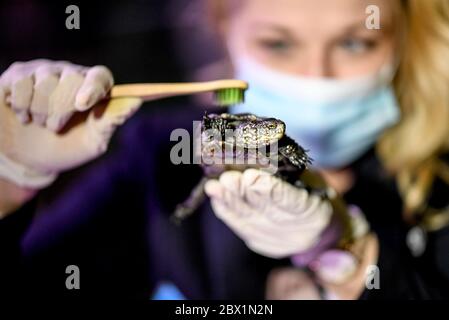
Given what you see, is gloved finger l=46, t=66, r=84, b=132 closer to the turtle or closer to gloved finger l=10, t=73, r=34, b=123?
gloved finger l=10, t=73, r=34, b=123

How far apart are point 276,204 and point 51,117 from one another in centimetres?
27

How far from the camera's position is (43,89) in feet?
1.89

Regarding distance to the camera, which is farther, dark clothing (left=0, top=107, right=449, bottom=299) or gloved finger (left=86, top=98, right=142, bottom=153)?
dark clothing (left=0, top=107, right=449, bottom=299)

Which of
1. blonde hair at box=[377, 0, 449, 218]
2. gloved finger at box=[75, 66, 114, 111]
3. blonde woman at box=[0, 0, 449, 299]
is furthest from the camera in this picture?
blonde hair at box=[377, 0, 449, 218]

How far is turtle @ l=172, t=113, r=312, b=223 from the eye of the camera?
0.59 meters

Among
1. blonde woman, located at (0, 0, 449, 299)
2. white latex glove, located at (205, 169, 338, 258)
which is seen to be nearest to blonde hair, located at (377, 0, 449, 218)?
blonde woman, located at (0, 0, 449, 299)

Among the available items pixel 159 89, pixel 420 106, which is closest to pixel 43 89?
pixel 159 89

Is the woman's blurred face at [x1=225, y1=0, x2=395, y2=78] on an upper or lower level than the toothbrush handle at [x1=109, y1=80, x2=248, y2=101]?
upper

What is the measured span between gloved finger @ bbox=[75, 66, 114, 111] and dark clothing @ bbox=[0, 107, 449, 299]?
5.5 inches

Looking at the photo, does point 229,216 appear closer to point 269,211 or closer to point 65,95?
point 269,211

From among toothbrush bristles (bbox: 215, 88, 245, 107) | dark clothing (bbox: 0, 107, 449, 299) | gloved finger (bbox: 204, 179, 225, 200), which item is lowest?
dark clothing (bbox: 0, 107, 449, 299)

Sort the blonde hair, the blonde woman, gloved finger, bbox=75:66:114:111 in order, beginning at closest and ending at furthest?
1. gloved finger, bbox=75:66:114:111
2. the blonde woman
3. the blonde hair

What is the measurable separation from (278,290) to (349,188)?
8.2 inches

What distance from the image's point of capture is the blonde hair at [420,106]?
802 millimetres
